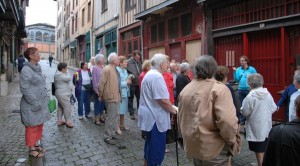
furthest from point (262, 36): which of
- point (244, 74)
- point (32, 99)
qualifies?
point (32, 99)

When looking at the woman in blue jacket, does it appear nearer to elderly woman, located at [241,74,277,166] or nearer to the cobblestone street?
the cobblestone street

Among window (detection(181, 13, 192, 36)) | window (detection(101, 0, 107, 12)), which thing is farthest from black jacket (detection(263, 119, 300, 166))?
window (detection(101, 0, 107, 12))

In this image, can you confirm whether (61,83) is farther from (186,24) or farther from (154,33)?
(154,33)

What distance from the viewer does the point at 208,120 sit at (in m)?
2.82

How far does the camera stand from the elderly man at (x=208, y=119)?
9.00ft

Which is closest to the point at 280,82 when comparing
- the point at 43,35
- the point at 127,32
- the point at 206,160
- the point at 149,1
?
the point at 206,160

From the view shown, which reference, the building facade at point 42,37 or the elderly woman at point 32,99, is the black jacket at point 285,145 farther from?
the building facade at point 42,37

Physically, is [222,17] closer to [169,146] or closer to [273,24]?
[273,24]

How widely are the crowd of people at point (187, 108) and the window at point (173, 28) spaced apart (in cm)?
458

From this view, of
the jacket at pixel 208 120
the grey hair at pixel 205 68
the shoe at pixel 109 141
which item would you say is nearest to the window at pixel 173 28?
the shoe at pixel 109 141

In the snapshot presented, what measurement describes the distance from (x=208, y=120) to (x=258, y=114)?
1.85 meters

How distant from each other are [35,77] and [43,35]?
66.4 m

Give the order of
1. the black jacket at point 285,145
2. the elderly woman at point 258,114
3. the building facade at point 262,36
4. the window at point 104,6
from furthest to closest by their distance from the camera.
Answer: the window at point 104,6
the building facade at point 262,36
the elderly woman at point 258,114
the black jacket at point 285,145

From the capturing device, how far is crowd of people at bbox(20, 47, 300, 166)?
274 centimetres
